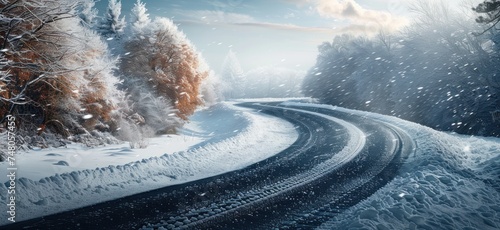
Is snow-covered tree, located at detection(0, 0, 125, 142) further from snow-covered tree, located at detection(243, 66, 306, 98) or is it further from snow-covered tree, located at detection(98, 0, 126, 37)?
snow-covered tree, located at detection(243, 66, 306, 98)

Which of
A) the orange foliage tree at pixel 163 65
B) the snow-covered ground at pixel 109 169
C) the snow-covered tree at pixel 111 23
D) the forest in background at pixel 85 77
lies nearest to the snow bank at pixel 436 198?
the snow-covered ground at pixel 109 169

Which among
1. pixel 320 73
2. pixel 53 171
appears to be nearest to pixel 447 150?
pixel 53 171

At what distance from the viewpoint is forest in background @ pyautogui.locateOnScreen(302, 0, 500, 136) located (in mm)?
18828

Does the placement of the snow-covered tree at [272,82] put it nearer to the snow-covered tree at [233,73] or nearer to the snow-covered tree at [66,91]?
the snow-covered tree at [233,73]

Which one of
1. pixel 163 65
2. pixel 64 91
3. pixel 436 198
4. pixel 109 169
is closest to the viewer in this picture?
pixel 436 198

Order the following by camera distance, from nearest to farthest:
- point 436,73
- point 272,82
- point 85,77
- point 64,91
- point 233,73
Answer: point 64,91 < point 85,77 < point 436,73 < point 233,73 < point 272,82

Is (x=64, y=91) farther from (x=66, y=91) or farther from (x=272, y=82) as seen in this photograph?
(x=272, y=82)

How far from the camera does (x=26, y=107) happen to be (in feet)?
36.9

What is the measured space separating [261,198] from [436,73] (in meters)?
23.6

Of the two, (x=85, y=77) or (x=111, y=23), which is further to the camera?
(x=111, y=23)

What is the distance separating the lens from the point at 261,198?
21.3 feet

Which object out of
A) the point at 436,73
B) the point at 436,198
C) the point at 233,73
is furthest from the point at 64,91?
the point at 233,73

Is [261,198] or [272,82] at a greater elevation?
[272,82]

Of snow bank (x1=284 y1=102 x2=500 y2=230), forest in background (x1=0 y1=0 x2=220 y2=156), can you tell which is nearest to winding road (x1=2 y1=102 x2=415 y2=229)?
snow bank (x1=284 y1=102 x2=500 y2=230)
